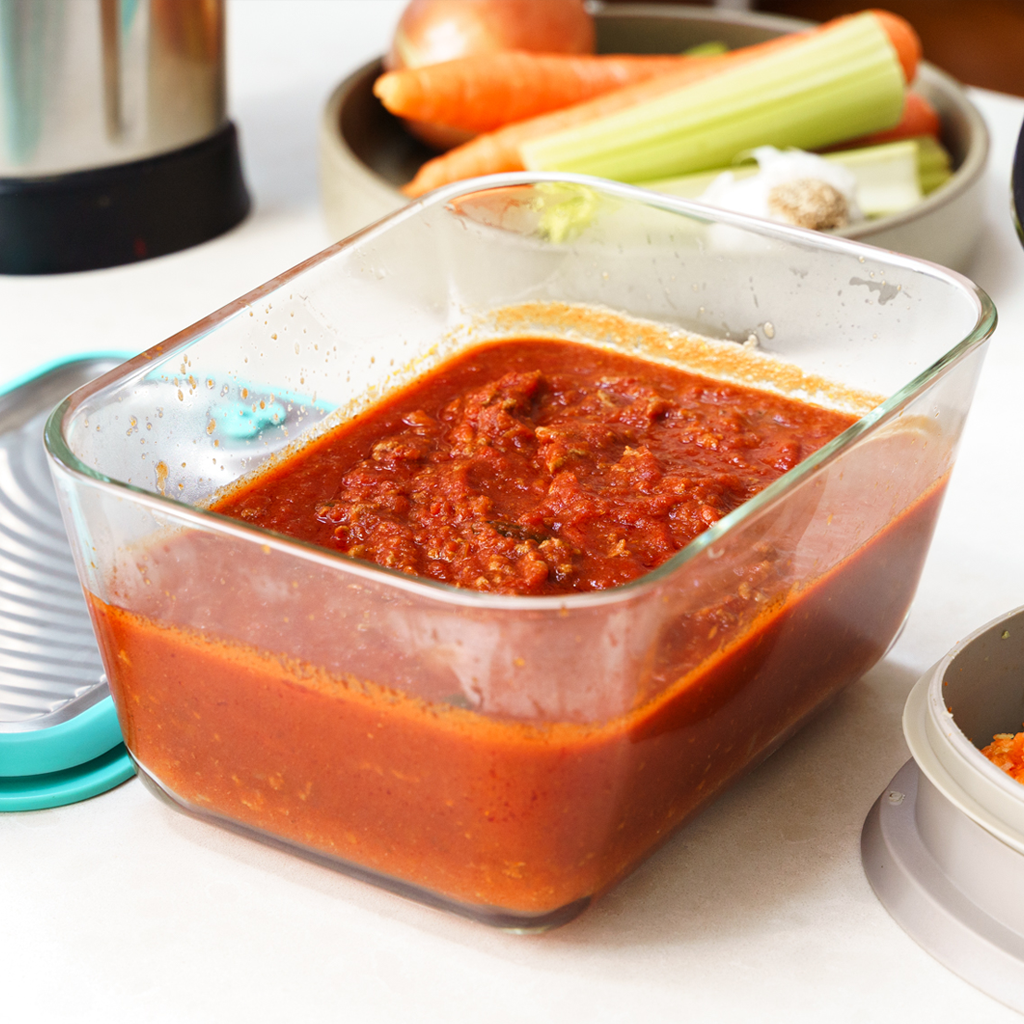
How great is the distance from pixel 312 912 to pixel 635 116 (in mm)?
1248

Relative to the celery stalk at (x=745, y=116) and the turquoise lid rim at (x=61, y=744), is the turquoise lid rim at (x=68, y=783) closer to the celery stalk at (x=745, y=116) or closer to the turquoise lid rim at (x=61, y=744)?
the turquoise lid rim at (x=61, y=744)

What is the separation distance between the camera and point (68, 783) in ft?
3.15

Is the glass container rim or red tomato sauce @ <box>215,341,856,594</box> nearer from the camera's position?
the glass container rim

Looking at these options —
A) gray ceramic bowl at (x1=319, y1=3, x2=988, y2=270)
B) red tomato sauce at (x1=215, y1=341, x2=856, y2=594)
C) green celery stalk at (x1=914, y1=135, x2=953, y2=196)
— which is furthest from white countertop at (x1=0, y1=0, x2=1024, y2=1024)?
green celery stalk at (x1=914, y1=135, x2=953, y2=196)

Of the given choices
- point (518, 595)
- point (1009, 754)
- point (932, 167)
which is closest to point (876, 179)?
point (932, 167)

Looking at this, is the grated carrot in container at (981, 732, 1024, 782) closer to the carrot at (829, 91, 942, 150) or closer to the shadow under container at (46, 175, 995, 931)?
the shadow under container at (46, 175, 995, 931)

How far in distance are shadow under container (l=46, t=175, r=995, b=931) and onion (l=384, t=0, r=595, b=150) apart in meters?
0.91

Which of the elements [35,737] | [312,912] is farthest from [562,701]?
[35,737]

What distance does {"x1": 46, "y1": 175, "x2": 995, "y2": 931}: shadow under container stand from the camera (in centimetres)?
71

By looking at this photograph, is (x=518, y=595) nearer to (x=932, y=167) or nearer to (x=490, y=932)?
(x=490, y=932)

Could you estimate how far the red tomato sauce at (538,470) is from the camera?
86 cm

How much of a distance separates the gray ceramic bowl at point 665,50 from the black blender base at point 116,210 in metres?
0.16

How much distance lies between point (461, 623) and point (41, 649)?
53 centimetres

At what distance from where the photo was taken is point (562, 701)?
701mm
